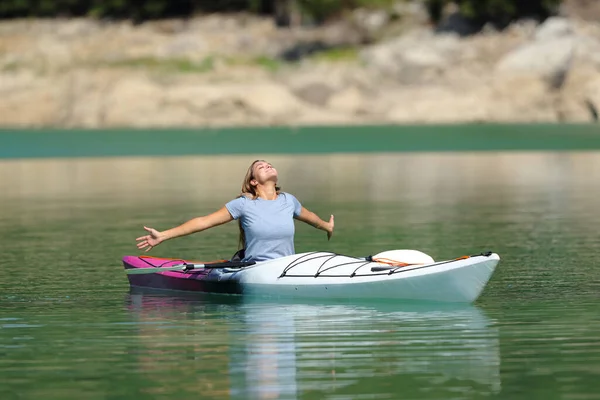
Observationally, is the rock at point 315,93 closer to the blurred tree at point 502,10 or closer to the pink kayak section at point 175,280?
the blurred tree at point 502,10

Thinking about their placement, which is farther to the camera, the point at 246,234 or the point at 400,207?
the point at 400,207

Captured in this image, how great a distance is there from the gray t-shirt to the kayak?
0.20 m

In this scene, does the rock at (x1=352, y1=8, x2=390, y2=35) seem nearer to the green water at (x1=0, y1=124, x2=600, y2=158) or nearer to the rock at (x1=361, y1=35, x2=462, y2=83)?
the rock at (x1=361, y1=35, x2=462, y2=83)

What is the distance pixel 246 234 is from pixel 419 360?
4555mm

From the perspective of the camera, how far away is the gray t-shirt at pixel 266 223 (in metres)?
16.0

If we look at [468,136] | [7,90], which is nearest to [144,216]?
[468,136]

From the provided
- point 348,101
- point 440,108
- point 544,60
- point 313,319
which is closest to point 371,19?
point 348,101

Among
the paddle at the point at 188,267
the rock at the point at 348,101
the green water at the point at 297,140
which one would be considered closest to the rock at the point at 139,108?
the green water at the point at 297,140

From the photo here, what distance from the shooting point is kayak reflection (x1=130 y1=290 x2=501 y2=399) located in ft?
36.4

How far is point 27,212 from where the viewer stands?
29.8 meters

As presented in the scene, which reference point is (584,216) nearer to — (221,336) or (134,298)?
(134,298)

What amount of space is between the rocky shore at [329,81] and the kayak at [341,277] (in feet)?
197

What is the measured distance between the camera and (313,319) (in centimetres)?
1466

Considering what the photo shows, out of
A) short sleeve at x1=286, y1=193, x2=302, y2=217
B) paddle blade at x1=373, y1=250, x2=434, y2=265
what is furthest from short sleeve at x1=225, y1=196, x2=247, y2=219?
paddle blade at x1=373, y1=250, x2=434, y2=265
